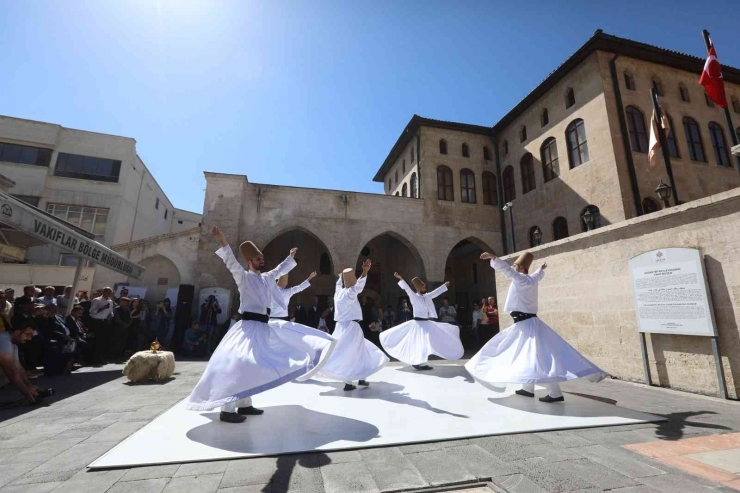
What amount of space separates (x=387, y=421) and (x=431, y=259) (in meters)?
13.6

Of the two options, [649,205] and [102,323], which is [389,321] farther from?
[649,205]

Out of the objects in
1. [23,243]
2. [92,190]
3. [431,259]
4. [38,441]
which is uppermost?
[92,190]

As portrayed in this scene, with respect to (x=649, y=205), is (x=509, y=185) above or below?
above

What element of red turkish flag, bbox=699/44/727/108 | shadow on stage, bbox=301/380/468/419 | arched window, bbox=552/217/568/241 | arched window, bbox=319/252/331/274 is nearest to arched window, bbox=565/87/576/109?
arched window, bbox=552/217/568/241

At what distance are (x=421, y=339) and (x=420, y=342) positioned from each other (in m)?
0.07

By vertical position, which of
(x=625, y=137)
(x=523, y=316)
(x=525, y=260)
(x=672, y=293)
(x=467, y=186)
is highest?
(x=467, y=186)

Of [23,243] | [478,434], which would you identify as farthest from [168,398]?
[23,243]

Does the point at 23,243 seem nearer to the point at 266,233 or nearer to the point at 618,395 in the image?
the point at 266,233

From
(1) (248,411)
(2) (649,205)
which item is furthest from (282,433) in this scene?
(2) (649,205)

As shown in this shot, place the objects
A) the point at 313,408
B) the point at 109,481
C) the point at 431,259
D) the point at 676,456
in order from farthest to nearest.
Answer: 1. the point at 431,259
2. the point at 313,408
3. the point at 676,456
4. the point at 109,481

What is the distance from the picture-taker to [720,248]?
4977 mm

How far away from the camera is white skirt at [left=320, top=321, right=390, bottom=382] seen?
5.22 meters

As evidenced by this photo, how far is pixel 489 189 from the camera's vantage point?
62.2 feet

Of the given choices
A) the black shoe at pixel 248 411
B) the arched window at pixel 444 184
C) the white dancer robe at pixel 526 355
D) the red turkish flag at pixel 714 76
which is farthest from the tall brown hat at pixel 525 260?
the arched window at pixel 444 184
